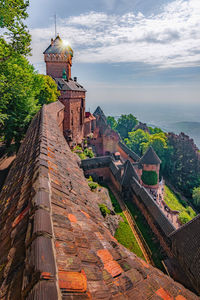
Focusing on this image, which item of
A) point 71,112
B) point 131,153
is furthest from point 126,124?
point 71,112

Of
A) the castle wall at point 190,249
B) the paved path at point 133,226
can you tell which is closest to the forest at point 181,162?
the paved path at point 133,226

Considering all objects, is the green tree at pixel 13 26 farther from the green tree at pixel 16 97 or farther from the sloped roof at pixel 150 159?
the sloped roof at pixel 150 159

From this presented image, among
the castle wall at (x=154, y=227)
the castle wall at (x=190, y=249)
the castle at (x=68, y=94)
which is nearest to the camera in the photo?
the castle wall at (x=190, y=249)

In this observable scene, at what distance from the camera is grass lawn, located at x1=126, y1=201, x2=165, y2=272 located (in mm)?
14055

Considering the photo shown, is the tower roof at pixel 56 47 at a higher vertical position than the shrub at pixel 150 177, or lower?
higher

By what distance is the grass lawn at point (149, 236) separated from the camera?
46.1 feet

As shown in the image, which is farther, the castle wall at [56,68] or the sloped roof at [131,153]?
the sloped roof at [131,153]

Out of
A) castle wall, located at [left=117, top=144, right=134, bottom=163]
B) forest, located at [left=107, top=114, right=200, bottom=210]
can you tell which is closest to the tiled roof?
forest, located at [left=107, top=114, right=200, bottom=210]

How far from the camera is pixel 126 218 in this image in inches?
745

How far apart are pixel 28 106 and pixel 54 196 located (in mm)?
16641

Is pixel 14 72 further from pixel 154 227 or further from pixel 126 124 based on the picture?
pixel 126 124

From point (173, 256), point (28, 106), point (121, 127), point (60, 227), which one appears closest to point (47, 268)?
point (60, 227)

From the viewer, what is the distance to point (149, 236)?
16.4 m

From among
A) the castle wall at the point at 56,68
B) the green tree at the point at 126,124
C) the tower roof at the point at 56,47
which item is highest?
the tower roof at the point at 56,47
